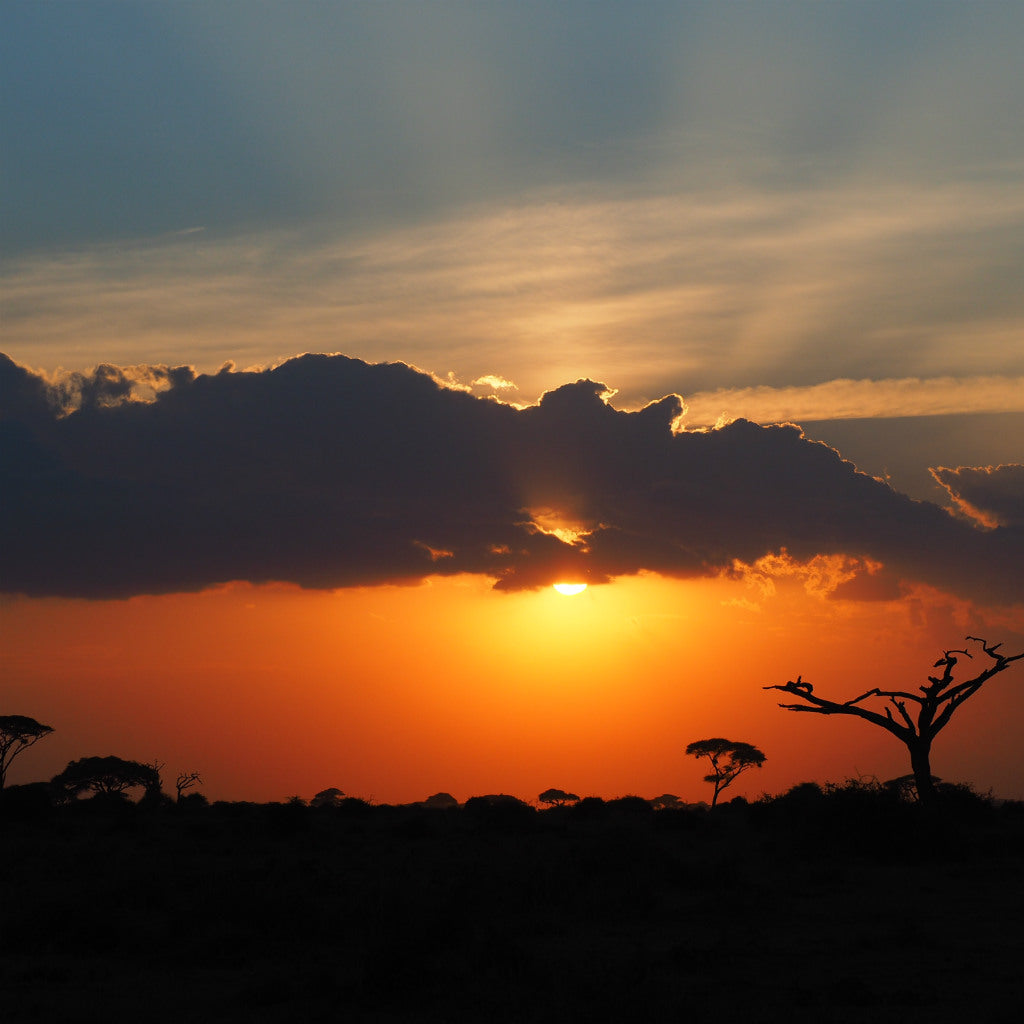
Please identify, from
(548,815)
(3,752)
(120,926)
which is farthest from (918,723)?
(3,752)

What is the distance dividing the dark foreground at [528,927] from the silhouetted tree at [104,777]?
52.0 m

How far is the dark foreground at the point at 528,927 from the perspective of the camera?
51.0ft

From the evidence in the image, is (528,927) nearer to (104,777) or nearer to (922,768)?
(922,768)

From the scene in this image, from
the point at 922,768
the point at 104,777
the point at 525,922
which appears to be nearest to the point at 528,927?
the point at 525,922

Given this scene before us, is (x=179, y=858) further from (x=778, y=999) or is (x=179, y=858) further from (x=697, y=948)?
(x=778, y=999)

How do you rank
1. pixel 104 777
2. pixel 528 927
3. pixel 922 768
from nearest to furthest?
1. pixel 528 927
2. pixel 922 768
3. pixel 104 777

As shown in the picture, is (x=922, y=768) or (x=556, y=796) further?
(x=556, y=796)

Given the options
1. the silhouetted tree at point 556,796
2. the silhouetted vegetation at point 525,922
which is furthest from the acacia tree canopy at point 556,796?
the silhouetted vegetation at point 525,922

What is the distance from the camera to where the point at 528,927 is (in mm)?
20797

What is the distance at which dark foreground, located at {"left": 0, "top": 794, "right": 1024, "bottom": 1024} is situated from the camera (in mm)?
15555

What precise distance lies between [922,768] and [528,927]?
24.8 meters

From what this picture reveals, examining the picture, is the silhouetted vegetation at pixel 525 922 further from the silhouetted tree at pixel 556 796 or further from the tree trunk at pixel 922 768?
the silhouetted tree at pixel 556 796

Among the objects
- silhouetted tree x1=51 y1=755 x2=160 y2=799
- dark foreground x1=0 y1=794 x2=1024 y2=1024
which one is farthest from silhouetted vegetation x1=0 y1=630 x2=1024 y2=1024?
silhouetted tree x1=51 y1=755 x2=160 y2=799

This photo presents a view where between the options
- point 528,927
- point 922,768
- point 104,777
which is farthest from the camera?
point 104,777
